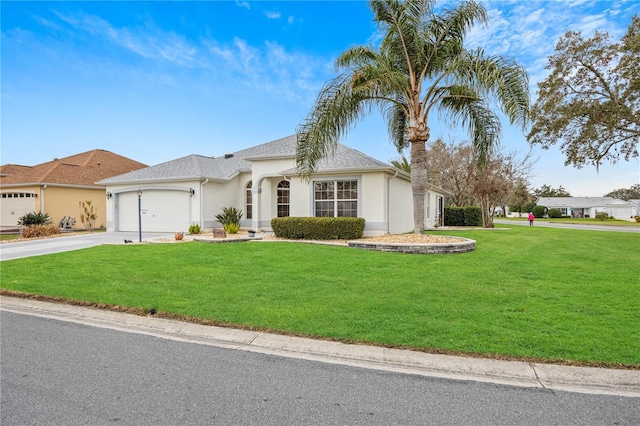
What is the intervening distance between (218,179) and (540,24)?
1528 centimetres

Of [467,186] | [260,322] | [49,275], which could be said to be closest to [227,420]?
[260,322]

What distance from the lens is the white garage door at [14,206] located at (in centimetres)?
2186

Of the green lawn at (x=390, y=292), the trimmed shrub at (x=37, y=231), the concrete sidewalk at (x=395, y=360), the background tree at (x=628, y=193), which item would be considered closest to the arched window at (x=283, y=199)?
the green lawn at (x=390, y=292)

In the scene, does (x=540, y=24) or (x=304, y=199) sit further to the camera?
(x=304, y=199)

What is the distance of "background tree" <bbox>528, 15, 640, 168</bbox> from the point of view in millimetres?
15852

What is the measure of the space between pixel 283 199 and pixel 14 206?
18298mm

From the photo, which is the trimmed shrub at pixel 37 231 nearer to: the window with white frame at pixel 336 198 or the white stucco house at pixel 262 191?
A: the white stucco house at pixel 262 191

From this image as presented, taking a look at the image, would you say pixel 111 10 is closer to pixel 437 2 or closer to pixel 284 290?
pixel 437 2

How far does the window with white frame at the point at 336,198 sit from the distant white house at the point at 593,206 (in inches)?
2720

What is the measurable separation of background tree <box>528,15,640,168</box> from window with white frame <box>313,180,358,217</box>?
9.62m

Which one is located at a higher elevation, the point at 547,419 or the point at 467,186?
the point at 467,186

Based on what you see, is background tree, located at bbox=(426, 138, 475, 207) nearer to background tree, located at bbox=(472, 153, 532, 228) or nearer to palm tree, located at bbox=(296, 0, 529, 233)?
background tree, located at bbox=(472, 153, 532, 228)

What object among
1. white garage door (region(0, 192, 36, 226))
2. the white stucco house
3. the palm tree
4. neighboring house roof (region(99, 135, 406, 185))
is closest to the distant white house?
the white stucco house

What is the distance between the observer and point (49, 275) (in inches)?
312
